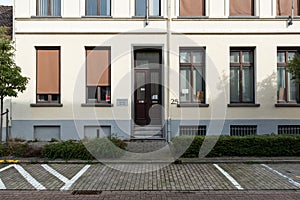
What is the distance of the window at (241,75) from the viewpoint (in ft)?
42.2

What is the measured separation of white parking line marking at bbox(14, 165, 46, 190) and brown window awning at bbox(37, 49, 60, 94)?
5.11m

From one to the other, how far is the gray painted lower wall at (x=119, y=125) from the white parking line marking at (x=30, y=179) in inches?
170

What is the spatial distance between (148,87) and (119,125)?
7.52ft

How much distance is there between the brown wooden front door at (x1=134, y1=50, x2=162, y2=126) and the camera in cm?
1301

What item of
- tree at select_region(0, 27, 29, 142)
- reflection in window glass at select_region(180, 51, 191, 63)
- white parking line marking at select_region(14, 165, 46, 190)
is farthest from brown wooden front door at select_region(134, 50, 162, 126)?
white parking line marking at select_region(14, 165, 46, 190)

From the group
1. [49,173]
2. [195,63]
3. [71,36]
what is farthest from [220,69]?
[49,173]

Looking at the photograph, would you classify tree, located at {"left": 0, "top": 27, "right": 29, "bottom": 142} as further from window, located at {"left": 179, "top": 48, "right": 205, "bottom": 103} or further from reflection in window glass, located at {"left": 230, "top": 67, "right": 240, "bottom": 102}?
reflection in window glass, located at {"left": 230, "top": 67, "right": 240, "bottom": 102}

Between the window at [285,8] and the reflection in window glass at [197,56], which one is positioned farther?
the reflection in window glass at [197,56]

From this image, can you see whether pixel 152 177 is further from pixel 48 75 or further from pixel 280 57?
pixel 280 57

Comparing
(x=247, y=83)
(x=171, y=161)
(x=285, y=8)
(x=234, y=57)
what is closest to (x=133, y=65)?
(x=234, y=57)

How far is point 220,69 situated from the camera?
41.3 ft

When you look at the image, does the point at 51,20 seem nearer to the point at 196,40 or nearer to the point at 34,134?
the point at 34,134

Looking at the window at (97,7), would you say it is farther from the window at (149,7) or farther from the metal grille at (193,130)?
the metal grille at (193,130)

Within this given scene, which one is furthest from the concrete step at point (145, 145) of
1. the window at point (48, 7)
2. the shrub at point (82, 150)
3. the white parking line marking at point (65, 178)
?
the window at point (48, 7)
